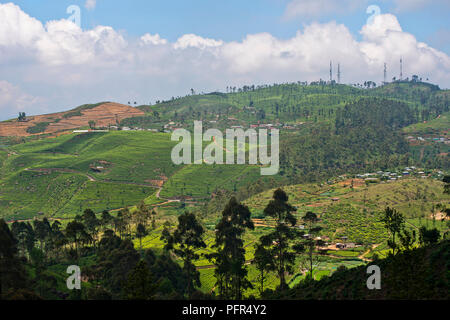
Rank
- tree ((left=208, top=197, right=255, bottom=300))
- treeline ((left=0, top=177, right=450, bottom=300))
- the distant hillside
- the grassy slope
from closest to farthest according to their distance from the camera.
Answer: the distant hillside → treeline ((left=0, top=177, right=450, bottom=300)) → tree ((left=208, top=197, right=255, bottom=300)) → the grassy slope

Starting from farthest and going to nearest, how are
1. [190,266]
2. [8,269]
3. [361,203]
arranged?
[361,203] < [190,266] < [8,269]

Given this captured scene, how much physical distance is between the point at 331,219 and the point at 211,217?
1895 inches

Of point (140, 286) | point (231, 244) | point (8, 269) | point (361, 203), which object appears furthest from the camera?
point (361, 203)

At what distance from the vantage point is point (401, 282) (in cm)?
3181

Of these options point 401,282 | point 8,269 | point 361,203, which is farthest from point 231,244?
point 361,203

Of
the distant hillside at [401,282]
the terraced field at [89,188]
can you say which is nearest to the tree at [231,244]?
the distant hillside at [401,282]

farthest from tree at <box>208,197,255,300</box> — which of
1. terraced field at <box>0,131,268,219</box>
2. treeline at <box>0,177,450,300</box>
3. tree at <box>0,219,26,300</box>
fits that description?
terraced field at <box>0,131,268,219</box>

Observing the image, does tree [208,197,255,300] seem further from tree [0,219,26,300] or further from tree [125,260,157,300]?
tree [0,219,26,300]

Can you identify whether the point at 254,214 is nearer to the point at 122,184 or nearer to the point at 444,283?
the point at 122,184

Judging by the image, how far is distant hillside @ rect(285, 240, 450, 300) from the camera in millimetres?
29297

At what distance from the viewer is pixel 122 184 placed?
184000 mm

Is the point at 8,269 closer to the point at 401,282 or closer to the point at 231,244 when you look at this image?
the point at 231,244

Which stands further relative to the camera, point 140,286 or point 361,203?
point 361,203
